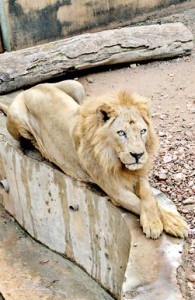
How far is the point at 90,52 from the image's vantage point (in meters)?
8.52

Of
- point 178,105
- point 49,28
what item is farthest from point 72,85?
point 49,28

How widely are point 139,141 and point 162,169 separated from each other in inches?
51.3

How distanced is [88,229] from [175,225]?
55.2 inches

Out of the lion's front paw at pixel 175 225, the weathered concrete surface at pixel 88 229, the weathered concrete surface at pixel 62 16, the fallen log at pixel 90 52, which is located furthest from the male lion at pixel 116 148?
the weathered concrete surface at pixel 62 16

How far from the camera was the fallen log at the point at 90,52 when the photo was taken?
321 inches

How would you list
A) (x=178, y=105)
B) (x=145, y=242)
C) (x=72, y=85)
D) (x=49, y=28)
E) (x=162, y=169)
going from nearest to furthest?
1. (x=145, y=242)
2. (x=162, y=169)
3. (x=72, y=85)
4. (x=178, y=105)
5. (x=49, y=28)

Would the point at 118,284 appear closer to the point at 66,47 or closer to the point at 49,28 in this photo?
the point at 66,47

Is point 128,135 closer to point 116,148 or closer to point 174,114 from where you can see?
point 116,148

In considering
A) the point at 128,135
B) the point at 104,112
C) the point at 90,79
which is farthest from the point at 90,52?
the point at 128,135

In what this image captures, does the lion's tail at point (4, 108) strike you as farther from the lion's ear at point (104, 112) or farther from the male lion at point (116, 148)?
the lion's ear at point (104, 112)

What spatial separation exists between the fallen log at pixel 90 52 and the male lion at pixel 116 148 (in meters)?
2.41

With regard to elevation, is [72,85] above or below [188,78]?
above

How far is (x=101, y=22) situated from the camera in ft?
34.4

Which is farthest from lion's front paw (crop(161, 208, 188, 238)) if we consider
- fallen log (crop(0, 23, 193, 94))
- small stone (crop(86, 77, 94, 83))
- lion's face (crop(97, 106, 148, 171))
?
small stone (crop(86, 77, 94, 83))
